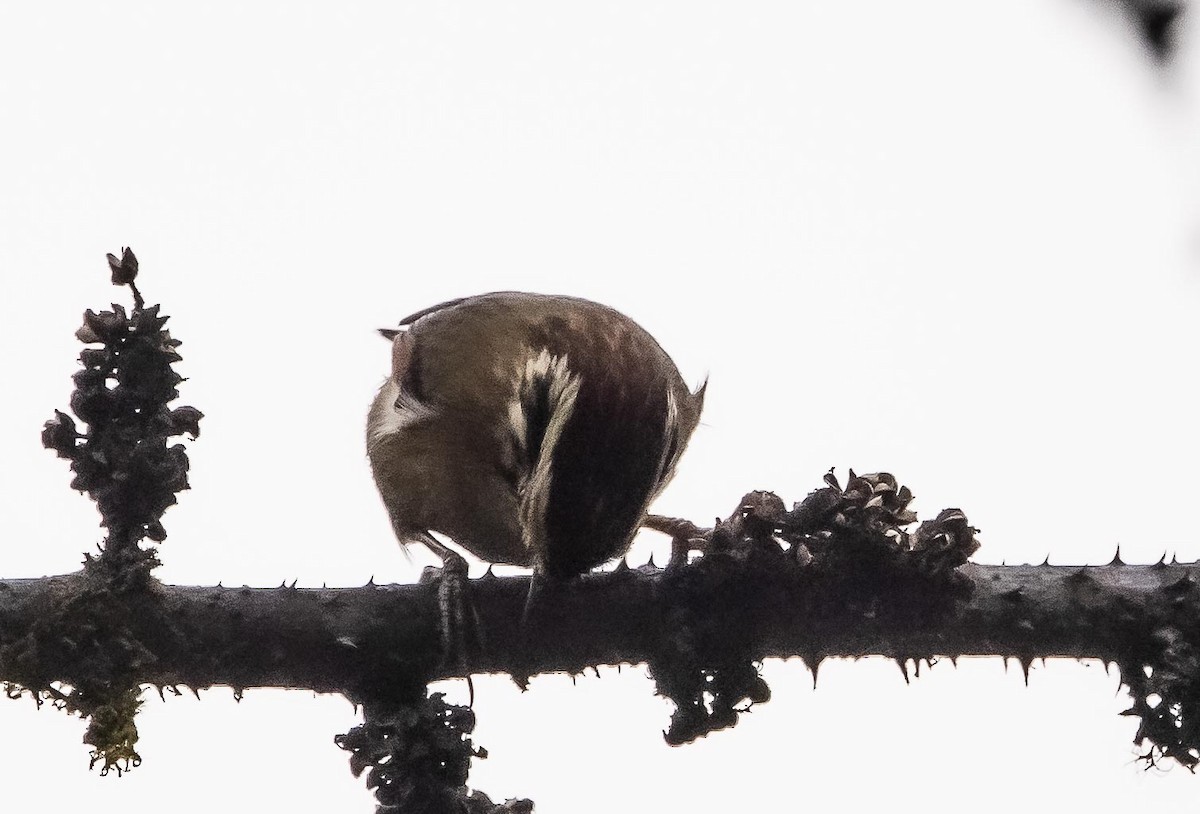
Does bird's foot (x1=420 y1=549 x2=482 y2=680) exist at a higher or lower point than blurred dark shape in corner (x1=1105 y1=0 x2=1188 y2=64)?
lower

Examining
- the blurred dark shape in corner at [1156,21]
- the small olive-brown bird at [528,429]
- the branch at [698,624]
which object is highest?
the small olive-brown bird at [528,429]

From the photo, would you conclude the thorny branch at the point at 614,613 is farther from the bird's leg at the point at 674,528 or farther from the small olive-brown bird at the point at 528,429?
the bird's leg at the point at 674,528

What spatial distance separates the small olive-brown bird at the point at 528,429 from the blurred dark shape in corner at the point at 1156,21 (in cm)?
240

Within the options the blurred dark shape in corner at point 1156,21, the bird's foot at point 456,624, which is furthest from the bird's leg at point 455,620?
the blurred dark shape in corner at point 1156,21

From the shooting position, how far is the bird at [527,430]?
3.56 m

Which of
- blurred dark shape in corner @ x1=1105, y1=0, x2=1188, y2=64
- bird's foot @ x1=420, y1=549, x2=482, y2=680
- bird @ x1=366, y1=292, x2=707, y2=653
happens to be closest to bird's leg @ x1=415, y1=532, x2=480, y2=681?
bird's foot @ x1=420, y1=549, x2=482, y2=680

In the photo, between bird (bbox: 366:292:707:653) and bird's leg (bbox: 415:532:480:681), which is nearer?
bird's leg (bbox: 415:532:480:681)

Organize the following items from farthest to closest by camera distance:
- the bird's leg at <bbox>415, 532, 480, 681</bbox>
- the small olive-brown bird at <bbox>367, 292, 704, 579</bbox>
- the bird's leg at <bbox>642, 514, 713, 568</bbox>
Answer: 1. the bird's leg at <bbox>642, 514, 713, 568</bbox>
2. the small olive-brown bird at <bbox>367, 292, 704, 579</bbox>
3. the bird's leg at <bbox>415, 532, 480, 681</bbox>

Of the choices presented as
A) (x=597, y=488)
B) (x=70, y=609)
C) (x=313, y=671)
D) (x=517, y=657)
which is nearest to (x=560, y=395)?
(x=597, y=488)

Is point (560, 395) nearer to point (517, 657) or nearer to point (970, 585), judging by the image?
point (517, 657)

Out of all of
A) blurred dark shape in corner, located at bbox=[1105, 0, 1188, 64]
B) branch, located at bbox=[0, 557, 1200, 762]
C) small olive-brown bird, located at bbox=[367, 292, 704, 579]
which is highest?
small olive-brown bird, located at bbox=[367, 292, 704, 579]

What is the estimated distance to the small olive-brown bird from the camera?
3562 mm

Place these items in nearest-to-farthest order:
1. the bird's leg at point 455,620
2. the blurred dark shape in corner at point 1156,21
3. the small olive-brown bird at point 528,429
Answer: the blurred dark shape in corner at point 1156,21
the bird's leg at point 455,620
the small olive-brown bird at point 528,429

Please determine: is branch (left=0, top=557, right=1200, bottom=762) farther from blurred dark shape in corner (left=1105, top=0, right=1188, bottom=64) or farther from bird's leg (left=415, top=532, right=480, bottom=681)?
blurred dark shape in corner (left=1105, top=0, right=1188, bottom=64)
